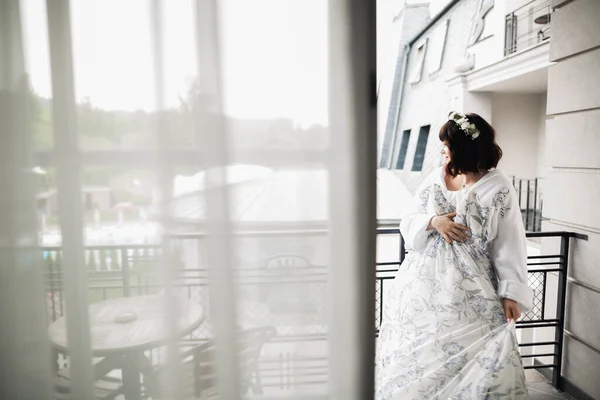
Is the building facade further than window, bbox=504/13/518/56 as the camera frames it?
No

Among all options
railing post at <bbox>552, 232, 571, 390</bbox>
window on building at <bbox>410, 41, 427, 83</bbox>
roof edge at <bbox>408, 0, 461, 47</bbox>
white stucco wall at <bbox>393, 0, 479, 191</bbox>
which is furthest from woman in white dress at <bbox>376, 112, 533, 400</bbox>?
window on building at <bbox>410, 41, 427, 83</bbox>

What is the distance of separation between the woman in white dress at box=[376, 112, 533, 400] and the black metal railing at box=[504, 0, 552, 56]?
4.32 meters

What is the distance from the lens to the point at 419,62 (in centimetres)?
887

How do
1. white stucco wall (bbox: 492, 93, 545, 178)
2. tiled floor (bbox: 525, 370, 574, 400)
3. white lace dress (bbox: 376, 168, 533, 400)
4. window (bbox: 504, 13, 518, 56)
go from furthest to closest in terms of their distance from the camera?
white stucco wall (bbox: 492, 93, 545, 178), window (bbox: 504, 13, 518, 56), tiled floor (bbox: 525, 370, 574, 400), white lace dress (bbox: 376, 168, 533, 400)

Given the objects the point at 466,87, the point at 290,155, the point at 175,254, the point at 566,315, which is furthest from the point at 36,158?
the point at 466,87

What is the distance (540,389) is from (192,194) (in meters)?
2.32

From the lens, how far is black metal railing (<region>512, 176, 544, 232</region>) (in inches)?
231

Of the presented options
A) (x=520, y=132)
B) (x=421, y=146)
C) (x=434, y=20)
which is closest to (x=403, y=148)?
(x=421, y=146)

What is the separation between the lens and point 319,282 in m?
0.68

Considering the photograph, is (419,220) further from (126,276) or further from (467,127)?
(126,276)

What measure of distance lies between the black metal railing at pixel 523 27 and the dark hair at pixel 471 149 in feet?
13.8

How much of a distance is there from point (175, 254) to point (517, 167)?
6648 mm

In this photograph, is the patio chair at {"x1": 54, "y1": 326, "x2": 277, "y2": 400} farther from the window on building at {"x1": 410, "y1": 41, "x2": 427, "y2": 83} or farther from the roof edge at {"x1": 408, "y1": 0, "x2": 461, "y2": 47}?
the window on building at {"x1": 410, "y1": 41, "x2": 427, "y2": 83}

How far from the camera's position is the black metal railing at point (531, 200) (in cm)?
588
